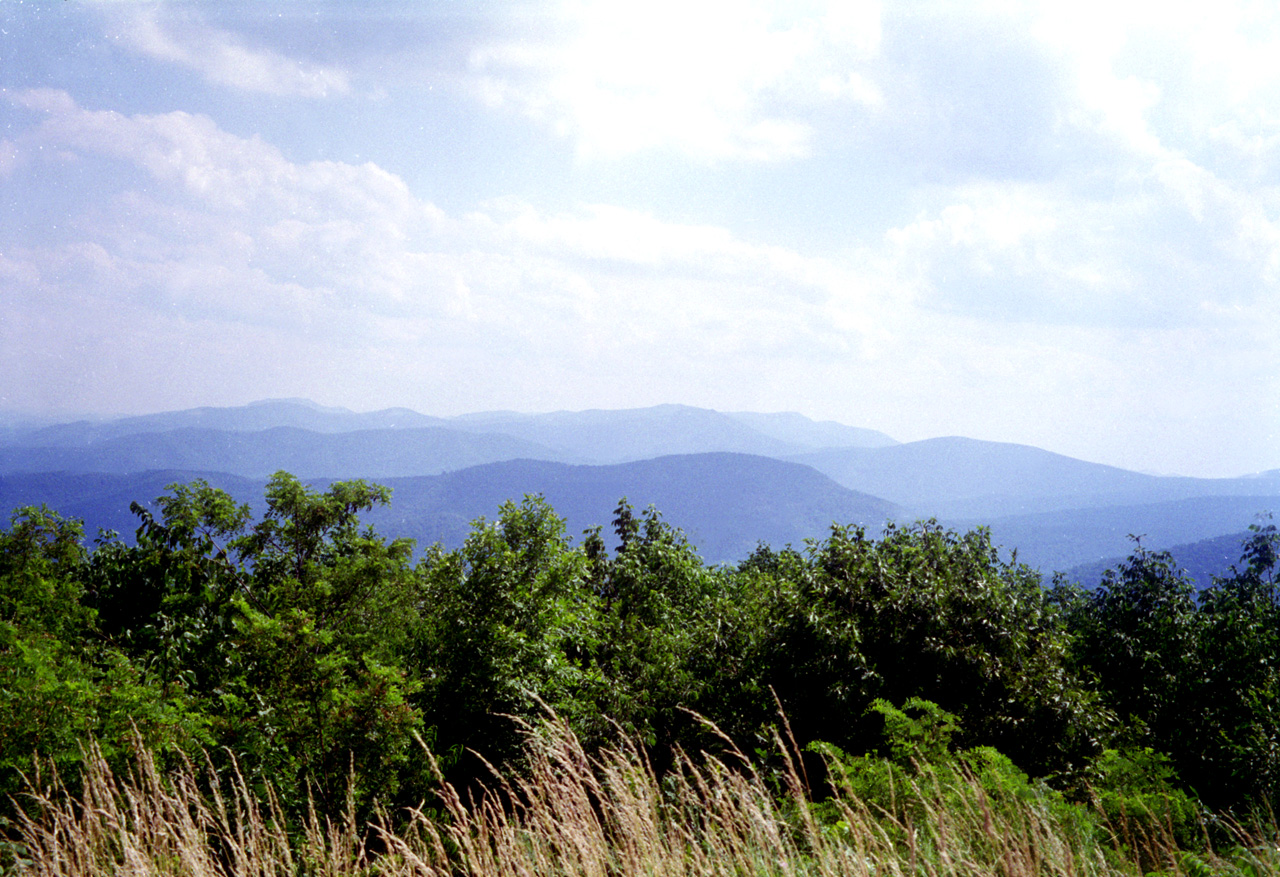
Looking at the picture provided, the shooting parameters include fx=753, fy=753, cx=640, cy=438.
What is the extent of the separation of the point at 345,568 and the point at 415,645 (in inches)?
107

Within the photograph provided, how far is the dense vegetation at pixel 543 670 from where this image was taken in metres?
7.63

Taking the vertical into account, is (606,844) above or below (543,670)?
above

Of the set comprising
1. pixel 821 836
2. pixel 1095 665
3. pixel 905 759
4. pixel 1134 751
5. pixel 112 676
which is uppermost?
pixel 821 836

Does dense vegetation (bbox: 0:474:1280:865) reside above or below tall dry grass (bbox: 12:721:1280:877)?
below

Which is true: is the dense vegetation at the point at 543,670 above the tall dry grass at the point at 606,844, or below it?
below

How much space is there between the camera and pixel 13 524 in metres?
17.7

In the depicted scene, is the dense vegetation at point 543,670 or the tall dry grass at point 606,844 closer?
the tall dry grass at point 606,844

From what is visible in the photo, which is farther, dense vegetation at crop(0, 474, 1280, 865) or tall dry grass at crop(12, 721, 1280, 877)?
dense vegetation at crop(0, 474, 1280, 865)

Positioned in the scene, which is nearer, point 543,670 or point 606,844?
point 606,844

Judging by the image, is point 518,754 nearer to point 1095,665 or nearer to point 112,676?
point 112,676

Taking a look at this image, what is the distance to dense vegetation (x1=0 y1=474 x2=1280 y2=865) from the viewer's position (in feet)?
25.0

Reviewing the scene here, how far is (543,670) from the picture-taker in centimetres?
1330

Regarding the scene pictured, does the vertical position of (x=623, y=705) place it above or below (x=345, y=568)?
below

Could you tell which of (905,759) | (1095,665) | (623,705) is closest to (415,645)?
(623,705)
